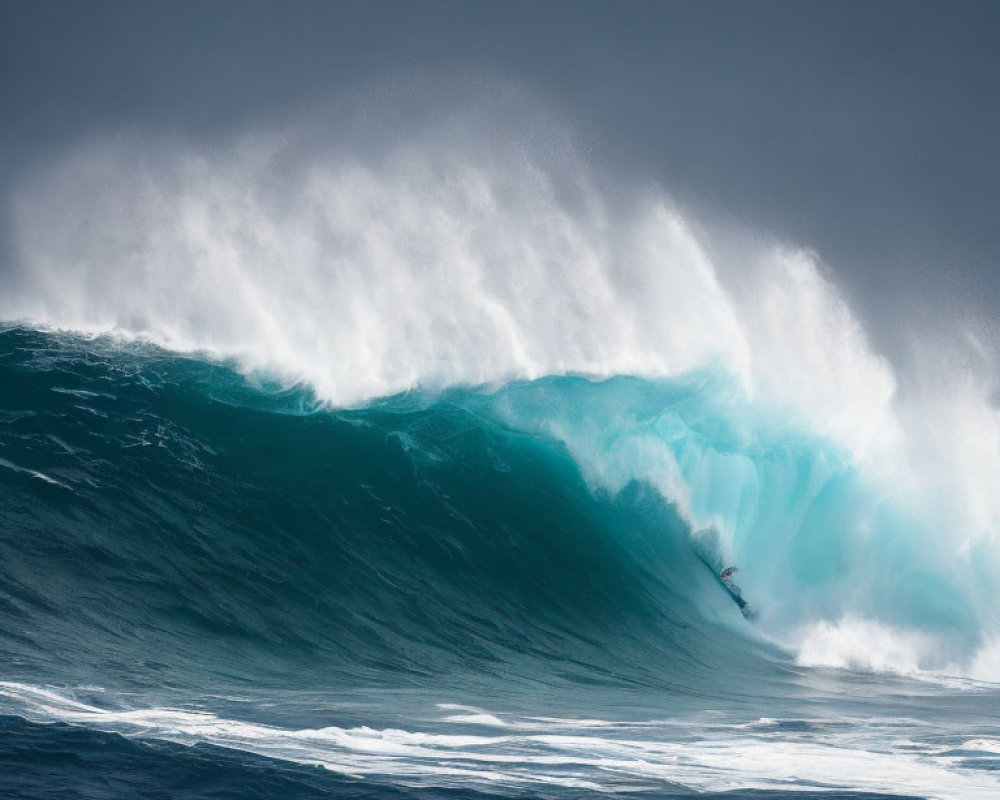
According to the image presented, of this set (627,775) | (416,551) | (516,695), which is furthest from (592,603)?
(627,775)

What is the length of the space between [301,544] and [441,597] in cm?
188

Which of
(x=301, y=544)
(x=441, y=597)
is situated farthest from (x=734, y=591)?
(x=301, y=544)

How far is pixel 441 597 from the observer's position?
13086mm

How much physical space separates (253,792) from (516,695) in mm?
4406

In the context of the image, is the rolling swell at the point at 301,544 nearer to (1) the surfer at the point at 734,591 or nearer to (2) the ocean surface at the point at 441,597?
(2) the ocean surface at the point at 441,597

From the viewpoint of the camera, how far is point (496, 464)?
17.1 m

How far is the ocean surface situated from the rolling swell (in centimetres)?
5

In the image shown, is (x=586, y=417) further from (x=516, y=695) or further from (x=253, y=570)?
(x=516, y=695)

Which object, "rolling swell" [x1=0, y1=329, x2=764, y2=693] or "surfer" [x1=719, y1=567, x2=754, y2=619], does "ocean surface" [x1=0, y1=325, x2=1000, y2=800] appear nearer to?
"rolling swell" [x1=0, y1=329, x2=764, y2=693]

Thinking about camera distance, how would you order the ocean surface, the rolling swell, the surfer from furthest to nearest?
the surfer < the rolling swell < the ocean surface

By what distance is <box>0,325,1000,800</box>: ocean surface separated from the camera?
22.7 feet

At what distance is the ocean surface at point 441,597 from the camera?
6.91m

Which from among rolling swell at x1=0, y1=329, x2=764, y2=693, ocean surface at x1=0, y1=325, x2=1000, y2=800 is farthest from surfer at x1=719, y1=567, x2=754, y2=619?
rolling swell at x1=0, y1=329, x2=764, y2=693

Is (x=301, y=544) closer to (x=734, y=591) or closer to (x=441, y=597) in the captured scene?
(x=441, y=597)
